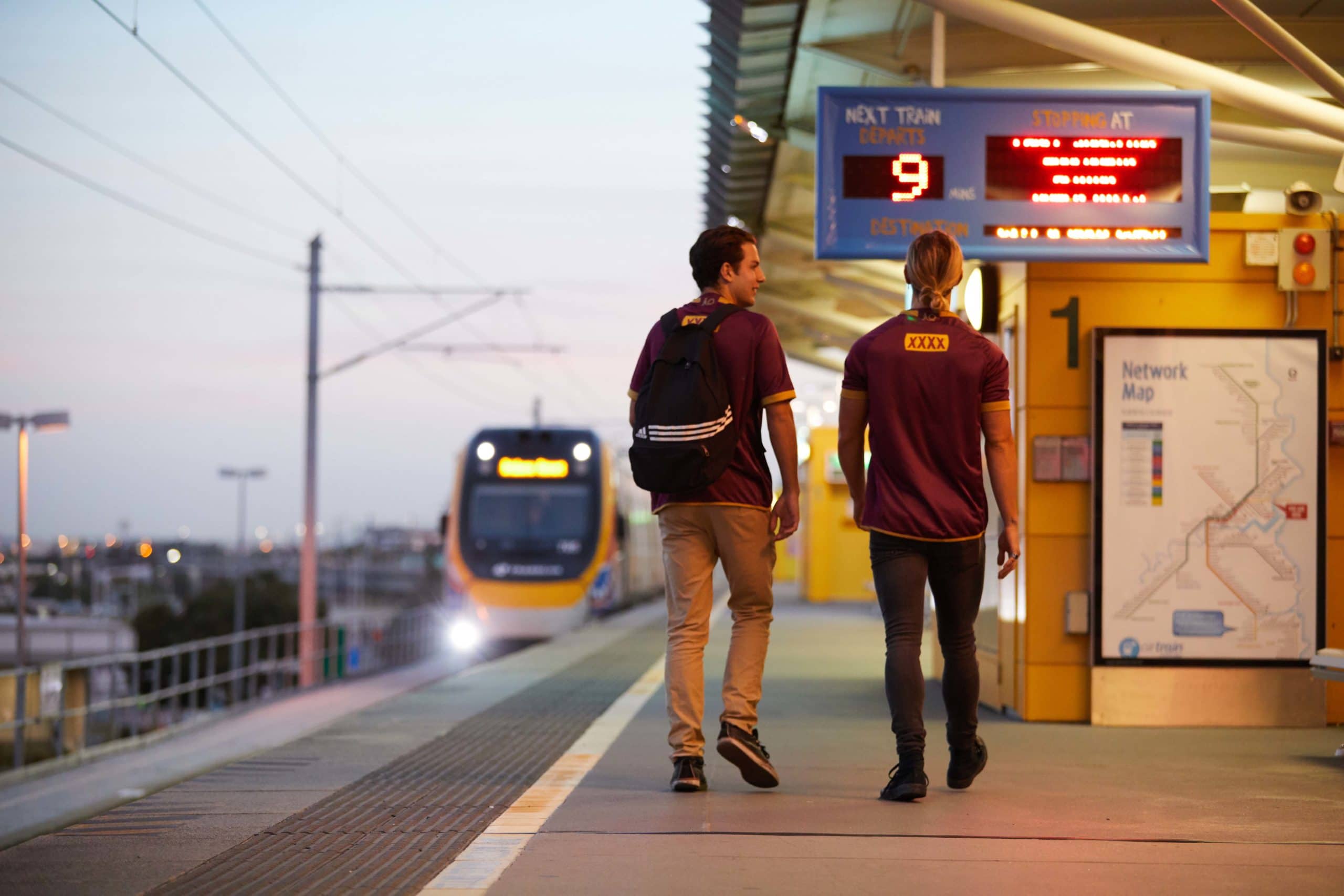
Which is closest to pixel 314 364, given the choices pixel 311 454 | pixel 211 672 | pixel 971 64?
pixel 311 454

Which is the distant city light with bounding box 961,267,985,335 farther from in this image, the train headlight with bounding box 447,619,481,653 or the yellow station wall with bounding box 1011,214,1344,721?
the train headlight with bounding box 447,619,481,653

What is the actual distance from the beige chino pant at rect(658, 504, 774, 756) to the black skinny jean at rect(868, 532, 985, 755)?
0.39 m

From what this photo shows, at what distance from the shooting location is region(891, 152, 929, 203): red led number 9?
797cm

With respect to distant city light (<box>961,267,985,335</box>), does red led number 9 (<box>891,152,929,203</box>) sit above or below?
above

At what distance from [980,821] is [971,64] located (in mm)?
6730

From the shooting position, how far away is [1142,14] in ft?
30.6

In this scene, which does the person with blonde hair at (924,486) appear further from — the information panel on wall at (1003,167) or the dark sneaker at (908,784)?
the information panel on wall at (1003,167)

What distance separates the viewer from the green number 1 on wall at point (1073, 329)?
785cm

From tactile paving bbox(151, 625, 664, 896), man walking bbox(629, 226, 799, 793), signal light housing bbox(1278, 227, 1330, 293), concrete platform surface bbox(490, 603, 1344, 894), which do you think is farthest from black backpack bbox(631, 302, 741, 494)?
signal light housing bbox(1278, 227, 1330, 293)

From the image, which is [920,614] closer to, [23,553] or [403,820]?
[403,820]

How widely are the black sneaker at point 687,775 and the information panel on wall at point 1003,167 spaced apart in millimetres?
3291

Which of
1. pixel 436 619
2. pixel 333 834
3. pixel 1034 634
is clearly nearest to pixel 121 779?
pixel 1034 634

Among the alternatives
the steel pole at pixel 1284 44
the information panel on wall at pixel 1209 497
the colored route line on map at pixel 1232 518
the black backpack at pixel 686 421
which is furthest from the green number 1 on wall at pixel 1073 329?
the black backpack at pixel 686 421

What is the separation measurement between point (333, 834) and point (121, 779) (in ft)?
28.1
